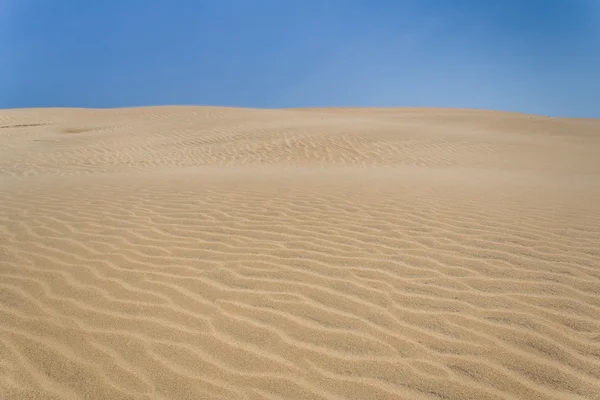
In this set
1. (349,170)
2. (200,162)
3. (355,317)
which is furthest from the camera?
(200,162)

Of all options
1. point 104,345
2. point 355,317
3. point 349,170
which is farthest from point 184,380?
point 349,170

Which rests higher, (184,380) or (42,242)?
(42,242)

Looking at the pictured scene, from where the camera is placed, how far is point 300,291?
11.1 feet

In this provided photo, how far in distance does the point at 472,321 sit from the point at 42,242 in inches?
176

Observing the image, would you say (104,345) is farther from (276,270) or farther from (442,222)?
(442,222)

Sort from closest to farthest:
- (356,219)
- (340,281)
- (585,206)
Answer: (340,281) < (356,219) < (585,206)

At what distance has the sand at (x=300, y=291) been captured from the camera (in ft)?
8.07

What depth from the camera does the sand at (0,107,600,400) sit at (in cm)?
246

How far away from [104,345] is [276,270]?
1.53 m

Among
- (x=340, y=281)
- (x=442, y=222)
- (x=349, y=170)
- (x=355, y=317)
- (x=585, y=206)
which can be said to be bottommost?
(x=355, y=317)

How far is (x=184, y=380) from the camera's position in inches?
97.0

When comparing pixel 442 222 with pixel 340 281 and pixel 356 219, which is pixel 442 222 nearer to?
pixel 356 219

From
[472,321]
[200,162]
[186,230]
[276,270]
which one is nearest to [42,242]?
[186,230]

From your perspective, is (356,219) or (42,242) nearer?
(42,242)
